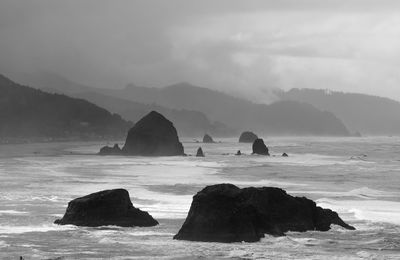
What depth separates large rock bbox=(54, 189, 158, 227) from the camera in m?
35.3

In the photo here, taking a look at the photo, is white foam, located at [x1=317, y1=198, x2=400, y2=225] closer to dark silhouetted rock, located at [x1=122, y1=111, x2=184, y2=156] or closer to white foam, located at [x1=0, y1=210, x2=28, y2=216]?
white foam, located at [x1=0, y1=210, x2=28, y2=216]

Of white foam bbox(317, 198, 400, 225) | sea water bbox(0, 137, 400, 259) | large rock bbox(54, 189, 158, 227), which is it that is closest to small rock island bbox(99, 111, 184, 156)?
sea water bbox(0, 137, 400, 259)

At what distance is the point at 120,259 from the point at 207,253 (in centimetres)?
338

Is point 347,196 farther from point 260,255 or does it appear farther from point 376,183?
point 260,255

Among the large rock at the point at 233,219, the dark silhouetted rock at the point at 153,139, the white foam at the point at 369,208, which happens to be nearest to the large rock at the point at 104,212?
the large rock at the point at 233,219

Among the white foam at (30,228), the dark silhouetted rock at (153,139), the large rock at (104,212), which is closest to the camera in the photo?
the white foam at (30,228)

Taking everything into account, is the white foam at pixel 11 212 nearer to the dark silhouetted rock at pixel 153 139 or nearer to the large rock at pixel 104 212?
the large rock at pixel 104 212

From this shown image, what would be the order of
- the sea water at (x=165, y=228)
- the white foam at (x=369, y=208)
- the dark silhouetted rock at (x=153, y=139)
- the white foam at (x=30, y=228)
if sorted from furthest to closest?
the dark silhouetted rock at (x=153, y=139), the white foam at (x=369, y=208), the white foam at (x=30, y=228), the sea water at (x=165, y=228)

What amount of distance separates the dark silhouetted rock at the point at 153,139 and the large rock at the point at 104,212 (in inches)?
4093

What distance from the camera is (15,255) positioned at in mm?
27094

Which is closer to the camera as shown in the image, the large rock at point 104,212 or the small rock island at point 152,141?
the large rock at point 104,212

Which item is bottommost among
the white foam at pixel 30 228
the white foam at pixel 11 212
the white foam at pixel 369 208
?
the white foam at pixel 30 228

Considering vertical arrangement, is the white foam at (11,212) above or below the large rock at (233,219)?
below

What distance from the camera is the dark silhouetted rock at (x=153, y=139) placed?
141 metres
